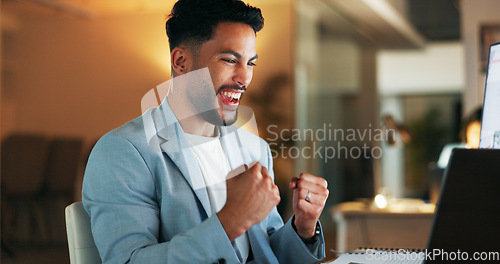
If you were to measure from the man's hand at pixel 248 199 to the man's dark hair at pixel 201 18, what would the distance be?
1.70 ft

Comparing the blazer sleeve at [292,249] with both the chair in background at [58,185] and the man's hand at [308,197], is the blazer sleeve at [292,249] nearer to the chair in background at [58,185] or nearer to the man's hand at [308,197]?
the man's hand at [308,197]

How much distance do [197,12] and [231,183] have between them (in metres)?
0.60

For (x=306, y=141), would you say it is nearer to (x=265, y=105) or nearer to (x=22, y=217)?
(x=265, y=105)

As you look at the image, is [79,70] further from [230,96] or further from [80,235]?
[80,235]

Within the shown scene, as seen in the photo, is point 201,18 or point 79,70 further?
point 79,70

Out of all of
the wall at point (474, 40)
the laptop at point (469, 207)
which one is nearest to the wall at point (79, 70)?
the wall at point (474, 40)

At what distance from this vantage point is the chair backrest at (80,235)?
4.43 ft

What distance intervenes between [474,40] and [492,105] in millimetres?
4157

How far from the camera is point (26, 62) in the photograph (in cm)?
417

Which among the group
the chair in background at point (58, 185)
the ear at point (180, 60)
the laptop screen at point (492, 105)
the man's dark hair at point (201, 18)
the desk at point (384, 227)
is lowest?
the desk at point (384, 227)

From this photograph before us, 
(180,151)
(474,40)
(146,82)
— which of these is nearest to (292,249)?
(180,151)

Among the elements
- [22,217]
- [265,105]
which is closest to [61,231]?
[22,217]

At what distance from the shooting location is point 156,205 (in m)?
1.37

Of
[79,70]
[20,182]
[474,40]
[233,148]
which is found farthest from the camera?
[474,40]
